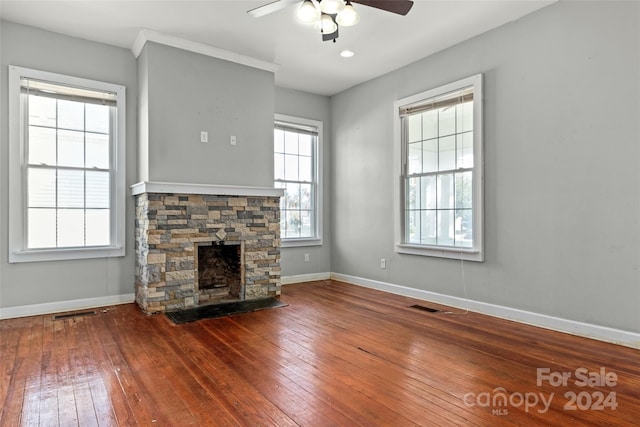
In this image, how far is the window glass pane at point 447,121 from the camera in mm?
4340

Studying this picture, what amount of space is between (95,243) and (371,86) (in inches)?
163

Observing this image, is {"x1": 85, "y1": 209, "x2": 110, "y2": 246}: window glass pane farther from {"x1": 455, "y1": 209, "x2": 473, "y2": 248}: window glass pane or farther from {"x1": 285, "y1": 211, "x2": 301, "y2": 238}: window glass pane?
{"x1": 455, "y1": 209, "x2": 473, "y2": 248}: window glass pane

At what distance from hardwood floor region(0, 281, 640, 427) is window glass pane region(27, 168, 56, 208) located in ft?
3.87

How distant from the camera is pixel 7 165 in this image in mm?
3756

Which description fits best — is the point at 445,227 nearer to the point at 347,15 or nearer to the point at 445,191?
the point at 445,191

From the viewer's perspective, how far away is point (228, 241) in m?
4.46

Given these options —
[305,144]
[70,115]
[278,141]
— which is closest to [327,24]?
[278,141]

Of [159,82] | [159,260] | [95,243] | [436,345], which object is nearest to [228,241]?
[159,260]

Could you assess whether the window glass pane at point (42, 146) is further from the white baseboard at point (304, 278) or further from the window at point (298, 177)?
the white baseboard at point (304, 278)

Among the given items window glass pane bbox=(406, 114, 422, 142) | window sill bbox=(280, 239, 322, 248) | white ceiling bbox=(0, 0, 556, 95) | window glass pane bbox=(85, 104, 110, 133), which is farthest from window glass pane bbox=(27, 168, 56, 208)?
window glass pane bbox=(406, 114, 422, 142)

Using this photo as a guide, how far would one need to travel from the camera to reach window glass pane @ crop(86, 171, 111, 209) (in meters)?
4.20

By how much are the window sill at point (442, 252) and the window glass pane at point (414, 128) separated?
138 centimetres

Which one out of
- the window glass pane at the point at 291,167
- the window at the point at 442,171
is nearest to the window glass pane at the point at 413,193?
the window at the point at 442,171

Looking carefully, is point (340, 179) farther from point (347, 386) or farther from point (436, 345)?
point (347, 386)
